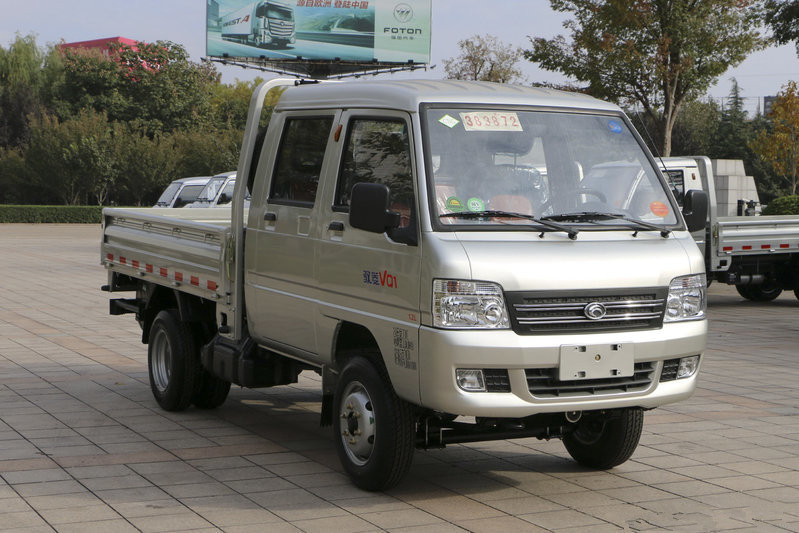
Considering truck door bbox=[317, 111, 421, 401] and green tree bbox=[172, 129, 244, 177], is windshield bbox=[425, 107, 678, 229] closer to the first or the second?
truck door bbox=[317, 111, 421, 401]

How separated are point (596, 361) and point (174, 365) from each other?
3696 mm

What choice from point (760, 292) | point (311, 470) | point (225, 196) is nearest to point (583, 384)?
point (311, 470)

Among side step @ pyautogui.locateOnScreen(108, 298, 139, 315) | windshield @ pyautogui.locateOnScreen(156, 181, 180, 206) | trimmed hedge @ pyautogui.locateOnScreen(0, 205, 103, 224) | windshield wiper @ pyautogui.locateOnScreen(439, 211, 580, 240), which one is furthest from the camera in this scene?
trimmed hedge @ pyautogui.locateOnScreen(0, 205, 103, 224)

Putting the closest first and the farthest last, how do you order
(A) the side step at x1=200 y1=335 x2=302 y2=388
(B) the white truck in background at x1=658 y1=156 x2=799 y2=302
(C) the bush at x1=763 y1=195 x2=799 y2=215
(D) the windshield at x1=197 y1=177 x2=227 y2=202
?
(A) the side step at x1=200 y1=335 x2=302 y2=388 → (B) the white truck in background at x1=658 y1=156 x2=799 y2=302 → (C) the bush at x1=763 y1=195 x2=799 y2=215 → (D) the windshield at x1=197 y1=177 x2=227 y2=202

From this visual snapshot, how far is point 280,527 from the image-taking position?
5.39 metres

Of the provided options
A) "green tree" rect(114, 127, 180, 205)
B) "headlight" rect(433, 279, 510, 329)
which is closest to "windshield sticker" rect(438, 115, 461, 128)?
"headlight" rect(433, 279, 510, 329)

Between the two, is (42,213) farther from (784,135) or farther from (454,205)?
(454,205)

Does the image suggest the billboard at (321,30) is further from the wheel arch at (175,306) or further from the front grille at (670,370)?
the front grille at (670,370)

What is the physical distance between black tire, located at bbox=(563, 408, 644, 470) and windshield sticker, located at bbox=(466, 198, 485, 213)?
145cm

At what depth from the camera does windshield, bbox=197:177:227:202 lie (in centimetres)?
2394

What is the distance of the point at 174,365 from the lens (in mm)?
8117

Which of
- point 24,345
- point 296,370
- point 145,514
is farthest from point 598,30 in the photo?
point 145,514

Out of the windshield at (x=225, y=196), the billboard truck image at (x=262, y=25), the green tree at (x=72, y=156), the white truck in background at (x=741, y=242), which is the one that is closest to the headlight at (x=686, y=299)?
the white truck in background at (x=741, y=242)

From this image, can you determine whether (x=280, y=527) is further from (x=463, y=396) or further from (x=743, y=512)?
(x=743, y=512)
